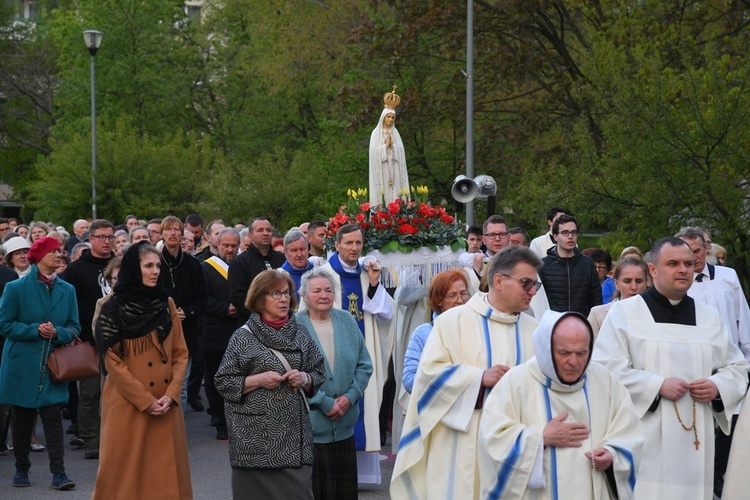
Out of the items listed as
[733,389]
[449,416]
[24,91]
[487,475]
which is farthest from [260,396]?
[24,91]

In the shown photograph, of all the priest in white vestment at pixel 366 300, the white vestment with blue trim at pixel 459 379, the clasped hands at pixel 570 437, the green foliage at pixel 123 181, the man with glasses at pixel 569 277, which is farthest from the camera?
the green foliage at pixel 123 181

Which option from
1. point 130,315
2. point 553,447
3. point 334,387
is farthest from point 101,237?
point 553,447

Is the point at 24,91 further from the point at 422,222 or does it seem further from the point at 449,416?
the point at 449,416

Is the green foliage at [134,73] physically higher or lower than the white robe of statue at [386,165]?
higher

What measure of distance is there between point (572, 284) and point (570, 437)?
5.32 m

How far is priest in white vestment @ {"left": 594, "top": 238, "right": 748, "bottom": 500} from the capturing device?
22.3ft

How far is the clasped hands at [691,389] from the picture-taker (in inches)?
266

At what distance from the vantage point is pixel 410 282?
36.1 ft

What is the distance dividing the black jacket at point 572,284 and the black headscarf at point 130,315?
4.02 meters

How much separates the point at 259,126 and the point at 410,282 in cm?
2975

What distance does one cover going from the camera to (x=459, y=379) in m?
6.40

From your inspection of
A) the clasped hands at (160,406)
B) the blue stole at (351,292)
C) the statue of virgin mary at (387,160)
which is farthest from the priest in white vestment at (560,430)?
the statue of virgin mary at (387,160)

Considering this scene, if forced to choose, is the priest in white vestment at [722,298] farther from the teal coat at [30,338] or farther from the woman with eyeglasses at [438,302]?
the teal coat at [30,338]

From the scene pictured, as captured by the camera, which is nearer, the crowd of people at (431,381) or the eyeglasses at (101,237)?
the crowd of people at (431,381)
